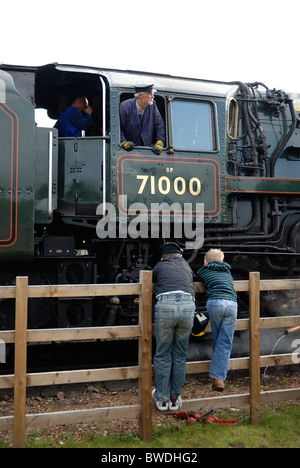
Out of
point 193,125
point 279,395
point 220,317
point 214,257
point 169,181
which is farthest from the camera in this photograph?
point 193,125

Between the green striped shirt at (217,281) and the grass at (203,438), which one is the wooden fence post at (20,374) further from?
the green striped shirt at (217,281)

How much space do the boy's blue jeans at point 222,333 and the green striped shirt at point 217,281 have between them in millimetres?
64

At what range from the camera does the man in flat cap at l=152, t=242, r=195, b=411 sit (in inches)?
142

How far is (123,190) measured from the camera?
527cm

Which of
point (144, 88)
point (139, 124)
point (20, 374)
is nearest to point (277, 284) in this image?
point (20, 374)

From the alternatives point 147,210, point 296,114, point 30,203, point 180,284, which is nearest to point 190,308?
point 180,284

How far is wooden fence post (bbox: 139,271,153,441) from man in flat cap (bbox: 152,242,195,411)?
0.36 ft

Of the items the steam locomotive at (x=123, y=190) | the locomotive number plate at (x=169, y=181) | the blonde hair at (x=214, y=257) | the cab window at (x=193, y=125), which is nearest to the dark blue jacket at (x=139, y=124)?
the steam locomotive at (x=123, y=190)

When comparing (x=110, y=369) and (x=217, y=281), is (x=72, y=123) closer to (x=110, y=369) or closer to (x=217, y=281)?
(x=217, y=281)

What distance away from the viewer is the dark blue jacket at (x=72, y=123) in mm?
5715

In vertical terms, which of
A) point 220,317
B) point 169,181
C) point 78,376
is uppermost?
point 169,181

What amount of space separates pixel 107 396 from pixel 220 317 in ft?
6.35

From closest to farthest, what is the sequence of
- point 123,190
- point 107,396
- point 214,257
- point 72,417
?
point 72,417, point 214,257, point 107,396, point 123,190

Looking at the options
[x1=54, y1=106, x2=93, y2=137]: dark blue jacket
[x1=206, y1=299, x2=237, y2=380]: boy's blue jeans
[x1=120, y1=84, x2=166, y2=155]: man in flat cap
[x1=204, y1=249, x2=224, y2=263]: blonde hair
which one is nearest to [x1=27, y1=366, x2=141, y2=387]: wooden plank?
[x1=206, y1=299, x2=237, y2=380]: boy's blue jeans
